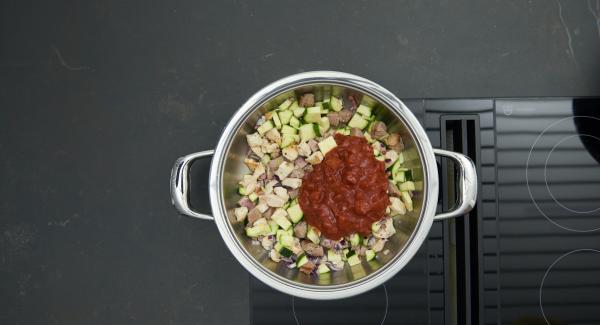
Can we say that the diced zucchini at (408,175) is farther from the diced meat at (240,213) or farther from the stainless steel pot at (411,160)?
the diced meat at (240,213)

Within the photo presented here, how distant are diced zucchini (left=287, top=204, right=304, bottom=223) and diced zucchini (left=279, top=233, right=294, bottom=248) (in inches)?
1.6

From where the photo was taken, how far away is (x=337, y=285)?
3.12 feet

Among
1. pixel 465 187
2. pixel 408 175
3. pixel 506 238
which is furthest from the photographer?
pixel 506 238

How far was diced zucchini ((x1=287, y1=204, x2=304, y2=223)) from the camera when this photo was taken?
A: 1.04 metres

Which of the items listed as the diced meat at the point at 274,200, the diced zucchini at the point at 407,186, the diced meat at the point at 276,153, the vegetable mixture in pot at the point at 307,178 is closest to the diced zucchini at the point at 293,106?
the vegetable mixture in pot at the point at 307,178

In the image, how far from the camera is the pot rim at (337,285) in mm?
917

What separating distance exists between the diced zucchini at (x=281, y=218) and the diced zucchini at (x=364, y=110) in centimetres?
30

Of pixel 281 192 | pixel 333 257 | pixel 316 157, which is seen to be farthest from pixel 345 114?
pixel 333 257

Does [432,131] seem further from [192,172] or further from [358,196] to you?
[192,172]

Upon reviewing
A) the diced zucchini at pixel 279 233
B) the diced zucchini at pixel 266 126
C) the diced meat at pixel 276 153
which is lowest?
the diced zucchini at pixel 279 233

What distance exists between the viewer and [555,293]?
44.9 inches

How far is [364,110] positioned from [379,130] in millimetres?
59

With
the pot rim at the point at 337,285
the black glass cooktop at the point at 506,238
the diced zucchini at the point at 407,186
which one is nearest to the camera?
the pot rim at the point at 337,285

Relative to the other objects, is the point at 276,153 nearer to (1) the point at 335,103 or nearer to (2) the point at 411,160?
(1) the point at 335,103
